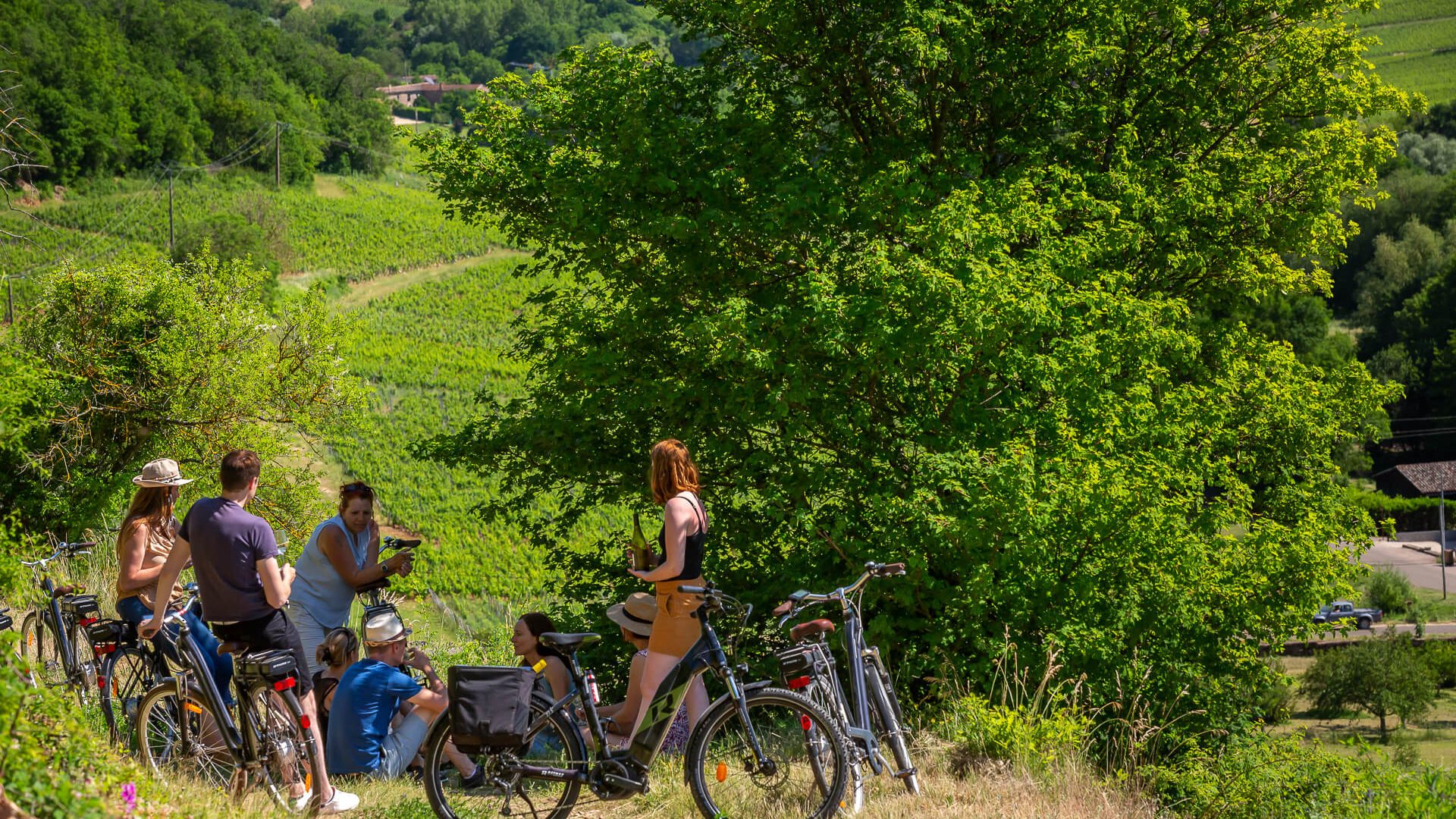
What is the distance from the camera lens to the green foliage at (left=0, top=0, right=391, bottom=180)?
243ft

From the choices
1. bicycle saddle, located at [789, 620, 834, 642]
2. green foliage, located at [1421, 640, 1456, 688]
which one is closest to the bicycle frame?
bicycle saddle, located at [789, 620, 834, 642]

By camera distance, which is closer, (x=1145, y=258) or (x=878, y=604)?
(x=878, y=604)

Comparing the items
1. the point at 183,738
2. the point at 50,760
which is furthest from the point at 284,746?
the point at 50,760

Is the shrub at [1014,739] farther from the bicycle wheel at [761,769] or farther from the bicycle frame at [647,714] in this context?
the bicycle frame at [647,714]

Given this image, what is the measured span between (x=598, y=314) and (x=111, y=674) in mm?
8833

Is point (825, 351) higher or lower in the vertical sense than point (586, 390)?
higher

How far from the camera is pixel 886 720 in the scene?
543cm

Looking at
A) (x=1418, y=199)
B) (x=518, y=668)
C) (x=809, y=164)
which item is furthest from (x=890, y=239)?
(x=1418, y=199)

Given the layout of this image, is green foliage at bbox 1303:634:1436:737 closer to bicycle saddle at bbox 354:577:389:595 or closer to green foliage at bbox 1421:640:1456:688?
green foliage at bbox 1421:640:1456:688

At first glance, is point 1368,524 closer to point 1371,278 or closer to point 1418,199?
point 1371,278

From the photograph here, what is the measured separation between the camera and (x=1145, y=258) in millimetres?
13891

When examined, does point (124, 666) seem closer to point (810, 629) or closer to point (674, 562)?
point (674, 562)

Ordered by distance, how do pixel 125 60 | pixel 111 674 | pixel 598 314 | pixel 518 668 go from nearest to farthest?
pixel 518 668 < pixel 111 674 < pixel 598 314 < pixel 125 60

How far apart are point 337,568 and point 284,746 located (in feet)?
5.20
